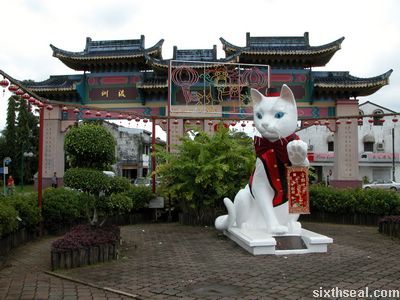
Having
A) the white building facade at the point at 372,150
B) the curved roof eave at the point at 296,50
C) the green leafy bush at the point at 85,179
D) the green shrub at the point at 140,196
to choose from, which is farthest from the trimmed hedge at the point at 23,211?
the white building facade at the point at 372,150

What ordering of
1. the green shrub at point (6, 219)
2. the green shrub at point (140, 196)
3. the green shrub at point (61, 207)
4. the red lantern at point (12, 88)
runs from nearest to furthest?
the green shrub at point (6, 219), the red lantern at point (12, 88), the green shrub at point (61, 207), the green shrub at point (140, 196)

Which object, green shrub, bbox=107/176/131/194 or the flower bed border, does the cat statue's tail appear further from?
the flower bed border

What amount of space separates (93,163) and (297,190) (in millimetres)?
3509

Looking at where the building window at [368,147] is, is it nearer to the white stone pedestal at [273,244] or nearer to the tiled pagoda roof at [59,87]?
the tiled pagoda roof at [59,87]

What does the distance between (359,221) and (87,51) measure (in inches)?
583

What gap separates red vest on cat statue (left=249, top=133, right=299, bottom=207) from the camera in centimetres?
708

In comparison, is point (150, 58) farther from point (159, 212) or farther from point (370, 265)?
point (370, 265)

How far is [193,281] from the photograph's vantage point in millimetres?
4895

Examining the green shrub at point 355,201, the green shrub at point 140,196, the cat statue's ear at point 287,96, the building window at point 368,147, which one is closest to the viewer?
the cat statue's ear at point 287,96

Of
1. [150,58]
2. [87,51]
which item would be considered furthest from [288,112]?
[87,51]

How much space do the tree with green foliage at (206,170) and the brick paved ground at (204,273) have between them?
2.51 metres

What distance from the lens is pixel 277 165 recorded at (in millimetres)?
7141

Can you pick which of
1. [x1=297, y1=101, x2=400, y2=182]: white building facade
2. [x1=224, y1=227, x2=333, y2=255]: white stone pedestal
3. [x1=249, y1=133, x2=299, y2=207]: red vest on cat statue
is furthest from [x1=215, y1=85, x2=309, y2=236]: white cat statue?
[x1=297, y1=101, x2=400, y2=182]: white building facade

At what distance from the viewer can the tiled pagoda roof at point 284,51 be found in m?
18.8
